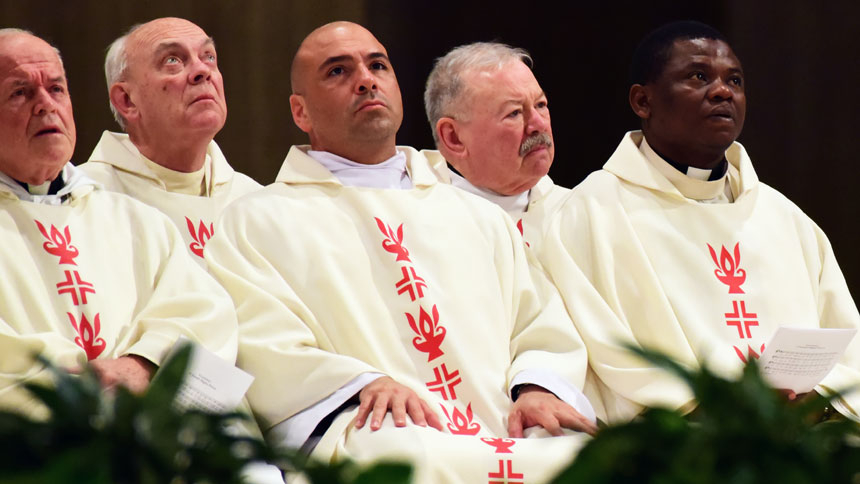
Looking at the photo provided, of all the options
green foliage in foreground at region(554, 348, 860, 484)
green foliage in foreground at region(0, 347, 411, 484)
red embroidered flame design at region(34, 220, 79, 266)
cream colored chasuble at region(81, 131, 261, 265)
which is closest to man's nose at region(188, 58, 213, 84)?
cream colored chasuble at region(81, 131, 261, 265)

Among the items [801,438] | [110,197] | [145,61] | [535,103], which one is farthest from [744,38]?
[801,438]

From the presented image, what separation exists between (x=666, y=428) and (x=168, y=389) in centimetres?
50

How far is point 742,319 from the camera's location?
4285 millimetres

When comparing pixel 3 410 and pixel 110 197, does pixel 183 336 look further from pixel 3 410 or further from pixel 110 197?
pixel 3 410

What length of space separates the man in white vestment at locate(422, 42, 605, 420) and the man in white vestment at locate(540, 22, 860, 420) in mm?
462

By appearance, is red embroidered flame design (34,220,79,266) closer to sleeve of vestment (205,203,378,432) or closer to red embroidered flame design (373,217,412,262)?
sleeve of vestment (205,203,378,432)

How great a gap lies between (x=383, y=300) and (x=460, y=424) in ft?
1.59

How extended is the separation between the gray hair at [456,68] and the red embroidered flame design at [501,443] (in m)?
2.05

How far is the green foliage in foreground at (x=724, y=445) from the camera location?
1.18 metres

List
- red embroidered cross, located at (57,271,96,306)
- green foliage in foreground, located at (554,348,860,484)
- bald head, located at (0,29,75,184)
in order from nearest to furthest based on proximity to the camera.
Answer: green foliage in foreground, located at (554,348,860,484), red embroidered cross, located at (57,271,96,306), bald head, located at (0,29,75,184)

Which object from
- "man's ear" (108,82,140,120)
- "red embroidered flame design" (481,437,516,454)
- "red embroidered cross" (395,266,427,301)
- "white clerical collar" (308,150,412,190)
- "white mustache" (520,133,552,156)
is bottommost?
"red embroidered flame design" (481,437,516,454)

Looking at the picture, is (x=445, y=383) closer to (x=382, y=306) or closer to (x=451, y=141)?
(x=382, y=306)

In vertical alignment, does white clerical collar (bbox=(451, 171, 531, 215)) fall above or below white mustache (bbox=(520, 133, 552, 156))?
below

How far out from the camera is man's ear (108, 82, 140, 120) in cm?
520
